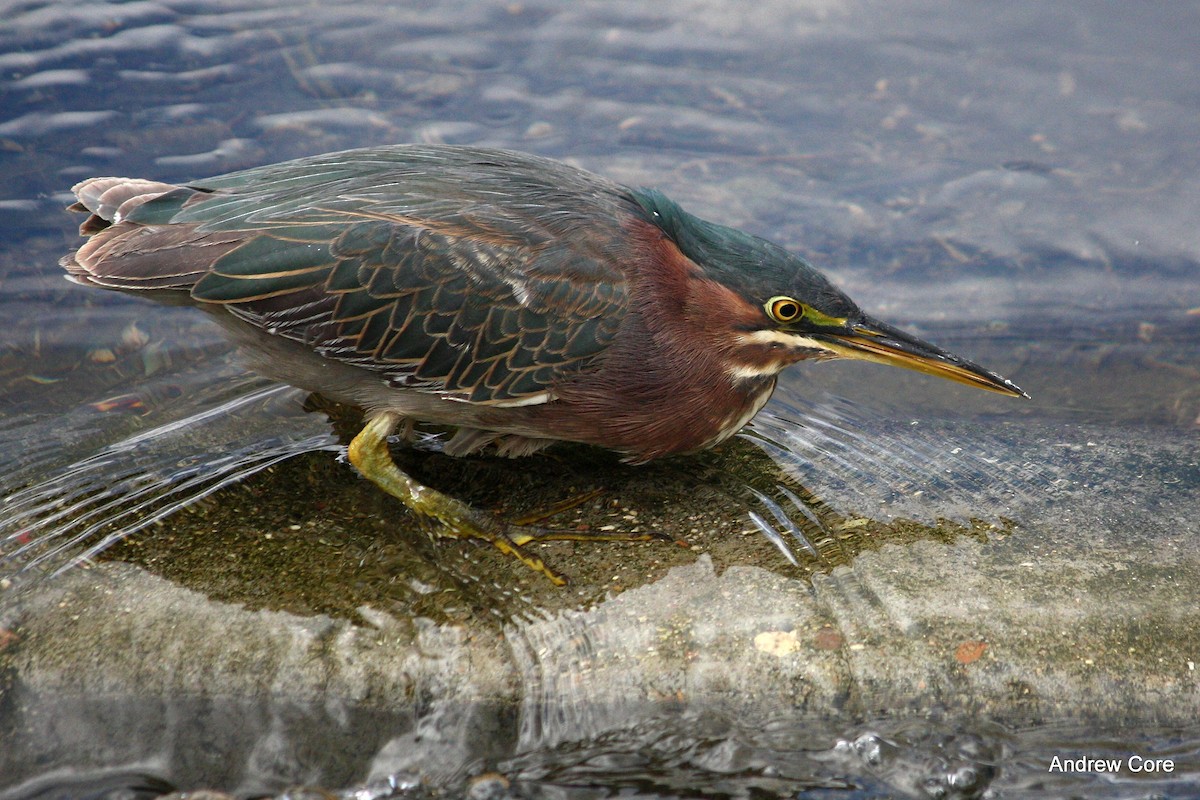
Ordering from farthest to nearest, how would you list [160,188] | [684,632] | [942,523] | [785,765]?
[160,188]
[942,523]
[684,632]
[785,765]

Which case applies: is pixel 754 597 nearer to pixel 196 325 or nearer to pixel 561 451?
pixel 561 451

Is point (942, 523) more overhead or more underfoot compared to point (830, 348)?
more underfoot

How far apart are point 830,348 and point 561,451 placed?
4.37 ft

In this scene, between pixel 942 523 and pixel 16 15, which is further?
pixel 16 15

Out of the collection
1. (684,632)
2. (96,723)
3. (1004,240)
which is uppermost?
(1004,240)

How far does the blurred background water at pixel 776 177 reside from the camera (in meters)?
4.84

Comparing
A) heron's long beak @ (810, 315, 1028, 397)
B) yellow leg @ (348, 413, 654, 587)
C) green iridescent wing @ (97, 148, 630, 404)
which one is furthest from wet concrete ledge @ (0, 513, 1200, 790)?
green iridescent wing @ (97, 148, 630, 404)

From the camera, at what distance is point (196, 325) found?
6547 mm

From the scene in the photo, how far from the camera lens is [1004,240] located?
7867mm

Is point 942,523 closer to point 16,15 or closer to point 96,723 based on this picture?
point 96,723

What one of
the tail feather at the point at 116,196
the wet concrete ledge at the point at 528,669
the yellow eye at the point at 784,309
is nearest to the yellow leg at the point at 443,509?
the wet concrete ledge at the point at 528,669

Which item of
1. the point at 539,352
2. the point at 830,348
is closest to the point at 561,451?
the point at 539,352

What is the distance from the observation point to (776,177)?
8234mm

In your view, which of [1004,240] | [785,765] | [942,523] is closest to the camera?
[785,765]
